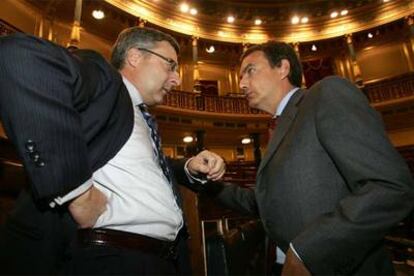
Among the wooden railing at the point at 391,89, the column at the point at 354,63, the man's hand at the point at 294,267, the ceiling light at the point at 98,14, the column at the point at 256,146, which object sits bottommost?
the man's hand at the point at 294,267

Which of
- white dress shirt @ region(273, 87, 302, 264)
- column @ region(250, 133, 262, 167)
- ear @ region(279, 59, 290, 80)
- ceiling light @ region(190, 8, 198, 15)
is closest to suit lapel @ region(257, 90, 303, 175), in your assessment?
white dress shirt @ region(273, 87, 302, 264)

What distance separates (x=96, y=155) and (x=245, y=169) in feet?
33.4

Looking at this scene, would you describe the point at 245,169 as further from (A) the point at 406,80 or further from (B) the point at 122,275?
(B) the point at 122,275

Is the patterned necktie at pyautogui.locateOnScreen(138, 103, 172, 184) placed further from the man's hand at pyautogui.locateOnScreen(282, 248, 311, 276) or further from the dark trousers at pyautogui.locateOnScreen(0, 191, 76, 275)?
the man's hand at pyautogui.locateOnScreen(282, 248, 311, 276)

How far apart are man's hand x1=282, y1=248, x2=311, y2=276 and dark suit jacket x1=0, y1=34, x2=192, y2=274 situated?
83 cm

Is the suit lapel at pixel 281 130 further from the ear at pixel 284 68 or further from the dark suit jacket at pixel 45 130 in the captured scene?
the dark suit jacket at pixel 45 130

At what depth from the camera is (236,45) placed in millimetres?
15109

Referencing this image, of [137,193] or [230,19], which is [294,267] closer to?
[137,193]

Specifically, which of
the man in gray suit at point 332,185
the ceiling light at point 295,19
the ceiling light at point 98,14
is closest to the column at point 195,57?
the ceiling light at point 98,14

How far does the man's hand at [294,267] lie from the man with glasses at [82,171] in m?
0.48

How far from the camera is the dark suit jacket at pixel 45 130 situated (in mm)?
793

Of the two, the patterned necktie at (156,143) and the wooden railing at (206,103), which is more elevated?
the wooden railing at (206,103)

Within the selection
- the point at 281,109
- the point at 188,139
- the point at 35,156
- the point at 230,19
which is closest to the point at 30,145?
the point at 35,156

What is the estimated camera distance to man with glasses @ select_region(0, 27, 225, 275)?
2.62 feet
